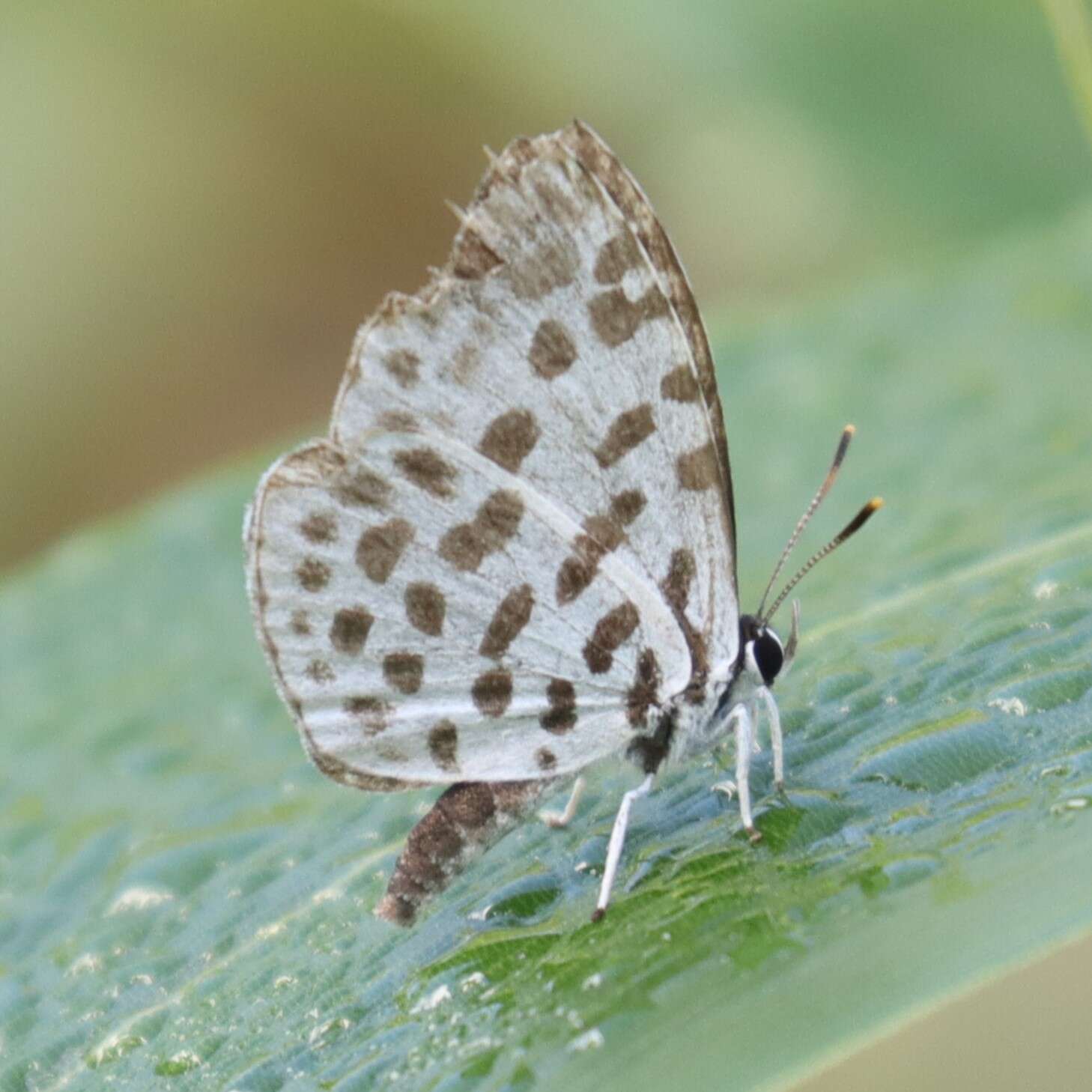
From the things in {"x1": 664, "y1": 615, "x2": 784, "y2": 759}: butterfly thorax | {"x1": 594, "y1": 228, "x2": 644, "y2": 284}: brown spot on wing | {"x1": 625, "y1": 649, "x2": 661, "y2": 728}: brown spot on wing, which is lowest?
{"x1": 664, "y1": 615, "x2": 784, "y2": 759}: butterfly thorax

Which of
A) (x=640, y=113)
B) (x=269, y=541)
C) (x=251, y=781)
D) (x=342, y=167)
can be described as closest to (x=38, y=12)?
(x=342, y=167)

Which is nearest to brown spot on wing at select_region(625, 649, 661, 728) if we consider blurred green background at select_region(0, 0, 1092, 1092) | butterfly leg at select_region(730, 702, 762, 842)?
butterfly leg at select_region(730, 702, 762, 842)

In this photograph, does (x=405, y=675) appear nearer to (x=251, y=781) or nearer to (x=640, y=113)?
(x=251, y=781)

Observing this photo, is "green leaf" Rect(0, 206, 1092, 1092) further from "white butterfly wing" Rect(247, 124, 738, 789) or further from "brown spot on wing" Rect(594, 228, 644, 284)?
"brown spot on wing" Rect(594, 228, 644, 284)

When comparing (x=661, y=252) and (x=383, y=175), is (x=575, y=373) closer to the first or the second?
(x=661, y=252)

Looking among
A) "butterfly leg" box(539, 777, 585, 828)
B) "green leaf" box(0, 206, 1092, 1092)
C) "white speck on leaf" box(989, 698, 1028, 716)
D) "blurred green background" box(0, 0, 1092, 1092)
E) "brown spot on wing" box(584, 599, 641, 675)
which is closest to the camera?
"green leaf" box(0, 206, 1092, 1092)

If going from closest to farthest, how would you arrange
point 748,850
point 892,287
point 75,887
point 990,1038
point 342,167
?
1. point 748,850
2. point 75,887
3. point 990,1038
4. point 892,287
5. point 342,167

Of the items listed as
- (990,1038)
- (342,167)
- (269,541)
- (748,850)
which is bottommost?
(990,1038)
